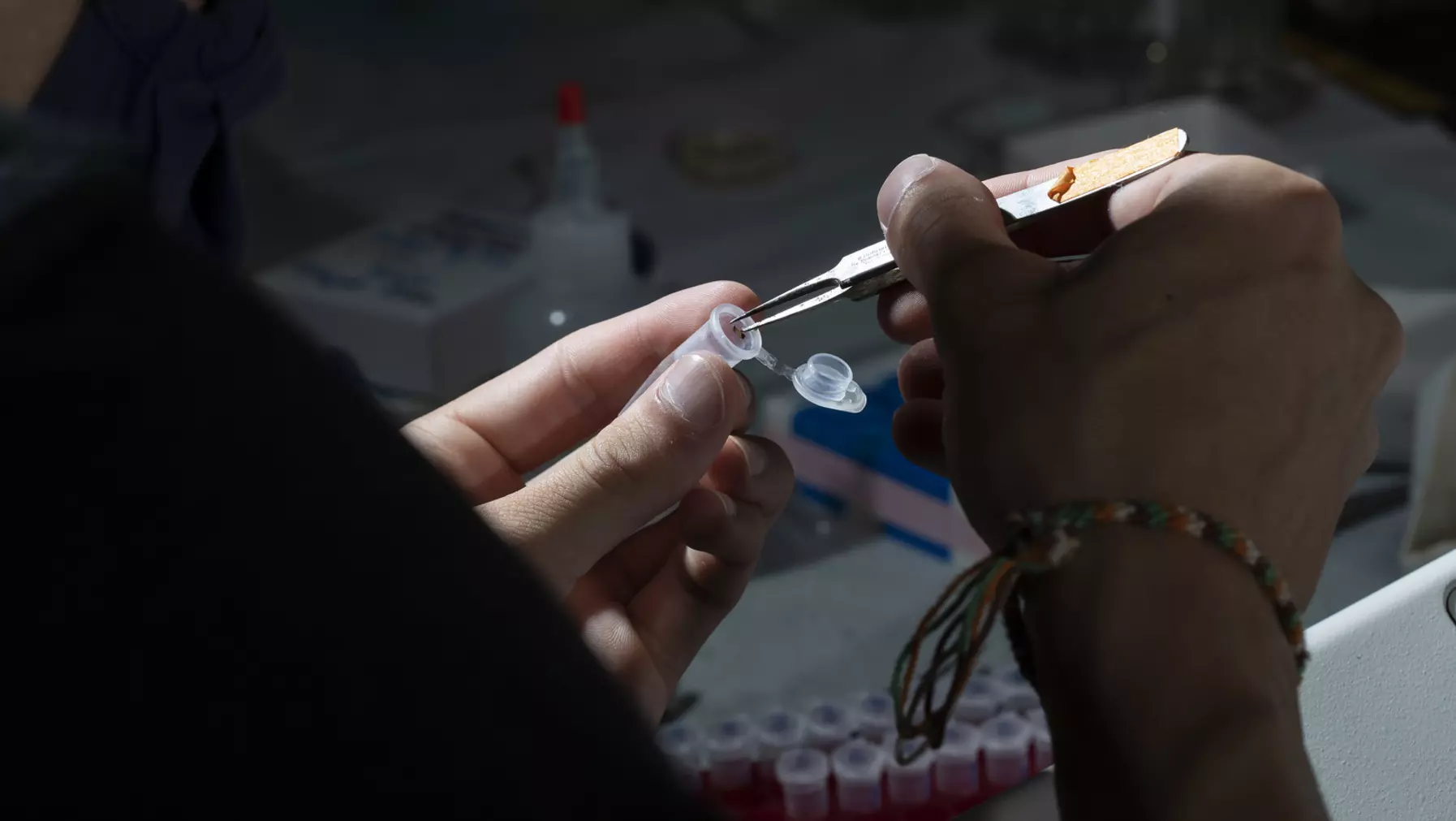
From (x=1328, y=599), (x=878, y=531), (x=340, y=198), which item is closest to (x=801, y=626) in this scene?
(x=878, y=531)

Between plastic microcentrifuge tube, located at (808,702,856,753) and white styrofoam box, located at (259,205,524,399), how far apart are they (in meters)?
0.38

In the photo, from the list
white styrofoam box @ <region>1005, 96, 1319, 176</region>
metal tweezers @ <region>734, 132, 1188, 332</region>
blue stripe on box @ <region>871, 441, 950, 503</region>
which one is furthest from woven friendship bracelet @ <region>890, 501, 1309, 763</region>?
white styrofoam box @ <region>1005, 96, 1319, 176</region>

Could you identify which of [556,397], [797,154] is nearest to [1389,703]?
[556,397]

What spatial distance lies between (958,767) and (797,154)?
740 millimetres

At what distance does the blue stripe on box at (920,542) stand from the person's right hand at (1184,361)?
343mm

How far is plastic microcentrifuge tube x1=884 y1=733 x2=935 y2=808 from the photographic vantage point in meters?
0.55

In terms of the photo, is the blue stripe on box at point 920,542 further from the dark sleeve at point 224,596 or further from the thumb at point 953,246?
the dark sleeve at point 224,596

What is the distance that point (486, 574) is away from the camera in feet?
0.67

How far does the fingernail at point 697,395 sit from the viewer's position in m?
0.48

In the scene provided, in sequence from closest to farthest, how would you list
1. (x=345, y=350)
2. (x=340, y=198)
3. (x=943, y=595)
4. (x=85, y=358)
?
1. (x=85, y=358)
2. (x=943, y=595)
3. (x=345, y=350)
4. (x=340, y=198)

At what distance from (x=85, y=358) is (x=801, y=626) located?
56 cm

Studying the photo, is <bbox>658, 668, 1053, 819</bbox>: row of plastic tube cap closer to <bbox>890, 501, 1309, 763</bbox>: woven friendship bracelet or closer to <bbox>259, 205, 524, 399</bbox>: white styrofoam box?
<bbox>890, 501, 1309, 763</bbox>: woven friendship bracelet

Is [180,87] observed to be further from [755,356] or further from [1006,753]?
[1006,753]

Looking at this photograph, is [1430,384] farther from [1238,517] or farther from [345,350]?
[345,350]
